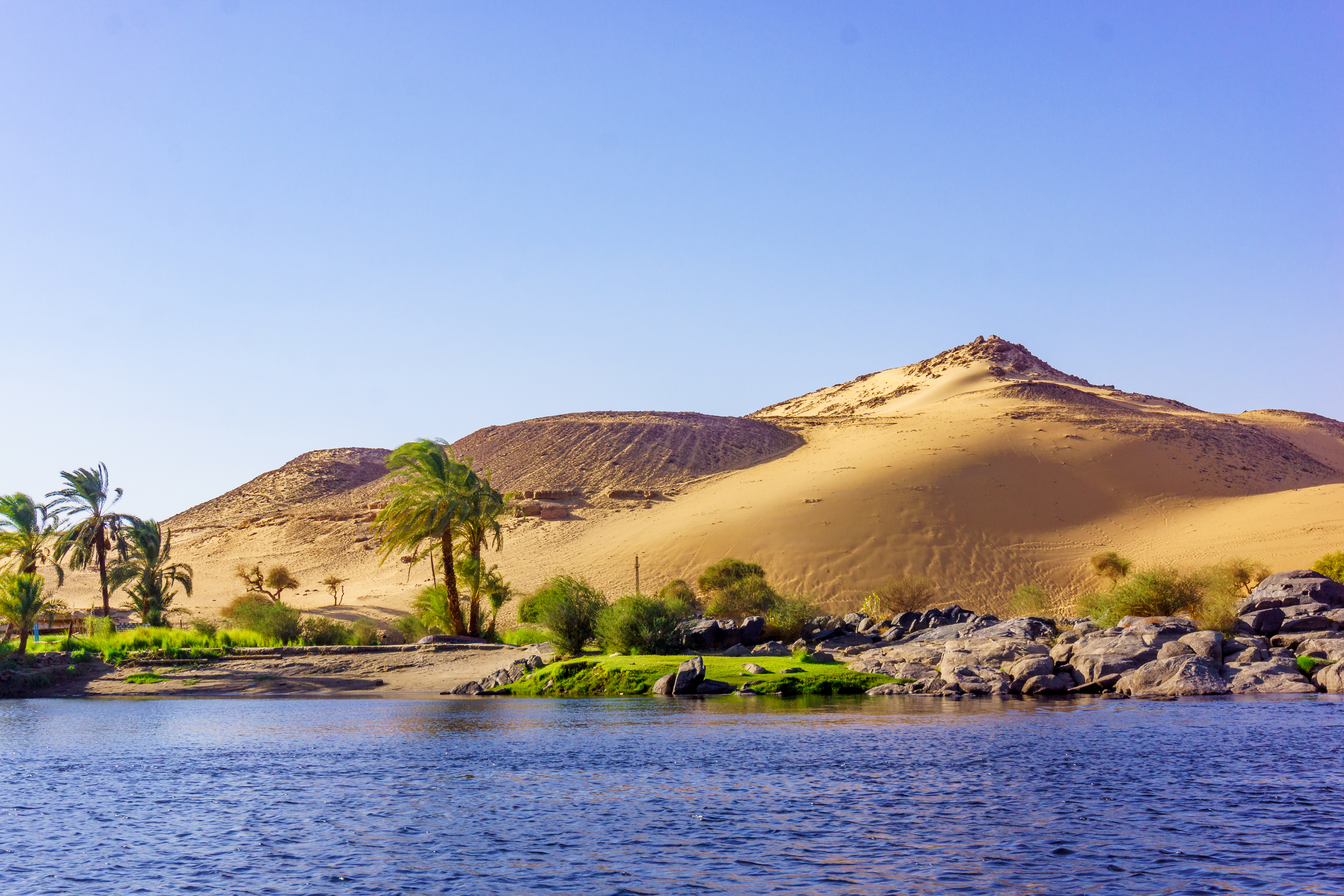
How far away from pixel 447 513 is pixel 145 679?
12.0m

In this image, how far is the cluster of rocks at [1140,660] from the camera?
88.5 ft

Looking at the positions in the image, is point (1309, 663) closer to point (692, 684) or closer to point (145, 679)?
point (692, 684)

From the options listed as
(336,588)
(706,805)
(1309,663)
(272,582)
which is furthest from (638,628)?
(336,588)

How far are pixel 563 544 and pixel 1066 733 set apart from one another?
62.1 m

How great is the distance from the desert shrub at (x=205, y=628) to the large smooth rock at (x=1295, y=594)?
39.3m

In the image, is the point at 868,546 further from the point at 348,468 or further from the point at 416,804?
the point at 348,468

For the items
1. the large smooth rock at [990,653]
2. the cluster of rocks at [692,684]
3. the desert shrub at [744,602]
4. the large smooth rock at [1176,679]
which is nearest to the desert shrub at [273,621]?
the desert shrub at [744,602]

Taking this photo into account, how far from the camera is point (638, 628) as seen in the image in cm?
3562

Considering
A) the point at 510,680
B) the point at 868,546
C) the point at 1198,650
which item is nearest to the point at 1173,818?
the point at 1198,650

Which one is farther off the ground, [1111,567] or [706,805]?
[1111,567]

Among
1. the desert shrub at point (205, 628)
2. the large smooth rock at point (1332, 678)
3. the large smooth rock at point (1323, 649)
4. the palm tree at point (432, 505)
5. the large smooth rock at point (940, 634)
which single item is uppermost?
the palm tree at point (432, 505)

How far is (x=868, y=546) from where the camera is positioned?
68000mm

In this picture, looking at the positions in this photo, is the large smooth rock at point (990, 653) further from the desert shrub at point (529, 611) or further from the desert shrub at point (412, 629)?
the desert shrub at point (412, 629)

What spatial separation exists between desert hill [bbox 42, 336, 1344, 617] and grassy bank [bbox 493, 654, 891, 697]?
30328 millimetres
